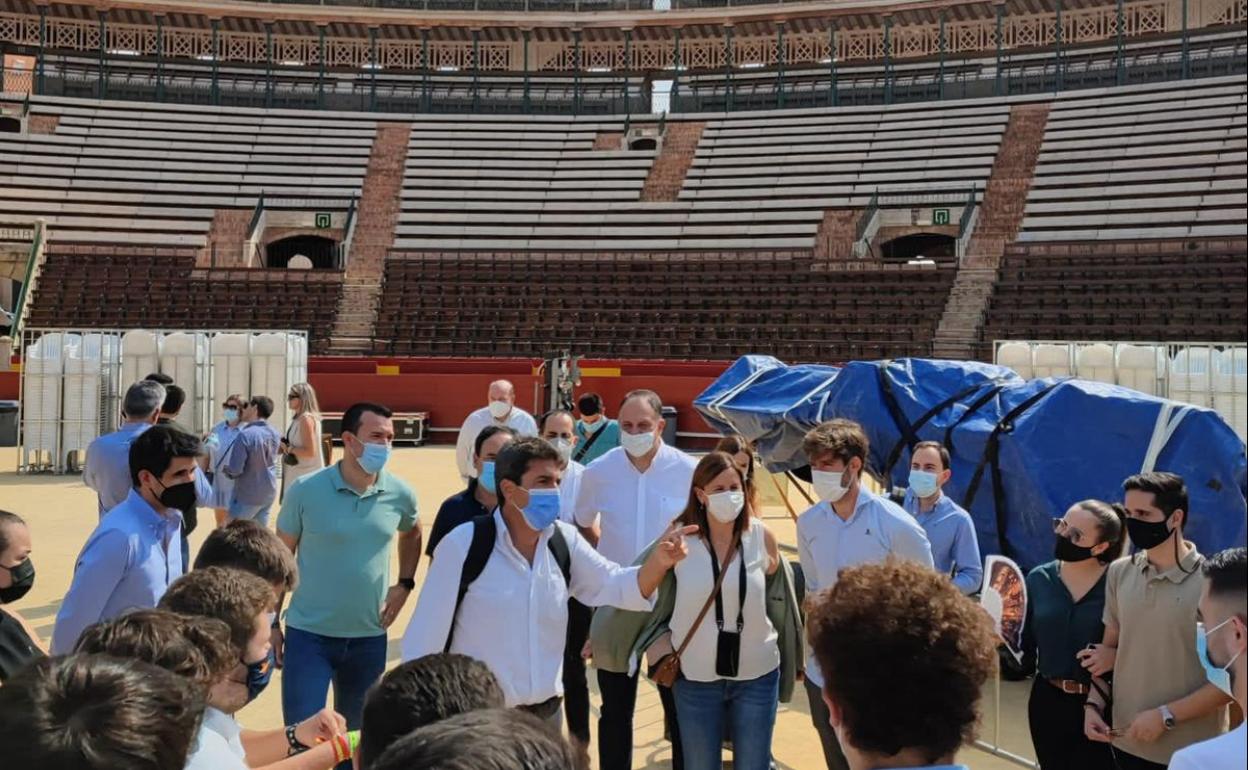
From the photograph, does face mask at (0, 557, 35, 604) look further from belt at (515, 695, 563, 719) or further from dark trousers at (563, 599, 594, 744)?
dark trousers at (563, 599, 594, 744)

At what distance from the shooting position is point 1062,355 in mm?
15250

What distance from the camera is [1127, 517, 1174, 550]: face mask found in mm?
3768

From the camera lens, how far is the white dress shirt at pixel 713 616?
388cm

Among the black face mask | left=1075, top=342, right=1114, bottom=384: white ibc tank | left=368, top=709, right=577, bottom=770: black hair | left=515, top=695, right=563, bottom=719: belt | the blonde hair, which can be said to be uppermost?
left=1075, top=342, right=1114, bottom=384: white ibc tank

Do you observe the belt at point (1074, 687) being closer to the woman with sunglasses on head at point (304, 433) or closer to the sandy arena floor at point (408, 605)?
the sandy arena floor at point (408, 605)

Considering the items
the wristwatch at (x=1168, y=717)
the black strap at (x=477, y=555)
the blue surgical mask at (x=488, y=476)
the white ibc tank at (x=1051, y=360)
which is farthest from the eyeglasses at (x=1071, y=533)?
the white ibc tank at (x=1051, y=360)

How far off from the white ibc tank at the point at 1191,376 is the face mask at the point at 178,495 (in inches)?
439

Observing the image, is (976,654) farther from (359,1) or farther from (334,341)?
(359,1)

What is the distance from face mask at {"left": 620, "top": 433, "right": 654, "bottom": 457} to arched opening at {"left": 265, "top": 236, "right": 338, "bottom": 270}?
32.4m

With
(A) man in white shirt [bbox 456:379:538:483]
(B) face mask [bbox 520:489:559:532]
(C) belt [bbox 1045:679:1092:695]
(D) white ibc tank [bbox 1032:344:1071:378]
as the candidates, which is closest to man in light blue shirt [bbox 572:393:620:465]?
(A) man in white shirt [bbox 456:379:538:483]

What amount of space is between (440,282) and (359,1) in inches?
587

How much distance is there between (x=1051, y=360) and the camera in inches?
603

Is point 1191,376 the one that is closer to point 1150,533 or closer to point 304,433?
point 304,433

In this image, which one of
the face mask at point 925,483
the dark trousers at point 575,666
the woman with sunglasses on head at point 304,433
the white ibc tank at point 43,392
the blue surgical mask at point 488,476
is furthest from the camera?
the white ibc tank at point 43,392
